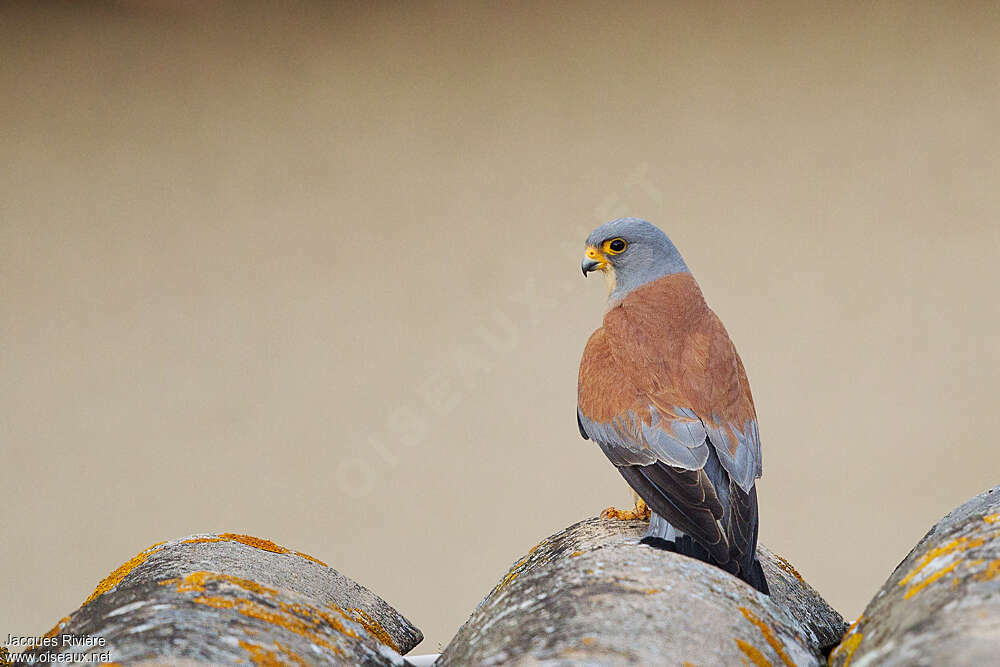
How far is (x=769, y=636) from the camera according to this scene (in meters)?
0.87

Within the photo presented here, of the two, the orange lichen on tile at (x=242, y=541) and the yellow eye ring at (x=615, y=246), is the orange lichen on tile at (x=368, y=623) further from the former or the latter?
the yellow eye ring at (x=615, y=246)

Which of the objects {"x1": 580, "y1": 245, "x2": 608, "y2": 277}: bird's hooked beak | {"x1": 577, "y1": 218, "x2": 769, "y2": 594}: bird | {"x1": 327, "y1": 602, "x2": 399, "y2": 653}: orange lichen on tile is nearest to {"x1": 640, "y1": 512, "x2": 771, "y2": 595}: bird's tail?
{"x1": 577, "y1": 218, "x2": 769, "y2": 594}: bird

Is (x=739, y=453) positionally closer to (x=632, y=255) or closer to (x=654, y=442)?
(x=654, y=442)

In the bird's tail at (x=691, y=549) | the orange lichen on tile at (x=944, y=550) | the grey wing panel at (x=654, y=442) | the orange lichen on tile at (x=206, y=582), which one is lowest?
the orange lichen on tile at (x=944, y=550)

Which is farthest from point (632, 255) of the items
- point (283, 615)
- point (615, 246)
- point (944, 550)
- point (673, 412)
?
point (283, 615)

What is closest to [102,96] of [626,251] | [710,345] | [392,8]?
[392,8]

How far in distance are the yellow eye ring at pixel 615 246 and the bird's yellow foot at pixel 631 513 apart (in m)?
0.42

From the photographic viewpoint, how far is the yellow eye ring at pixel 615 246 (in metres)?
1.47

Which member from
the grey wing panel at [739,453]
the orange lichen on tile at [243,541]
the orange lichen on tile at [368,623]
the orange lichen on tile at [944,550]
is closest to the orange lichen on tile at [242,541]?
the orange lichen on tile at [243,541]

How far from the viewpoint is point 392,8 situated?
3.43 m

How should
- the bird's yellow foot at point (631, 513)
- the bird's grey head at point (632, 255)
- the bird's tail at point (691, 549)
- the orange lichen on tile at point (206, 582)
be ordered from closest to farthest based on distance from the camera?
the orange lichen on tile at point (206, 582), the bird's tail at point (691, 549), the bird's yellow foot at point (631, 513), the bird's grey head at point (632, 255)

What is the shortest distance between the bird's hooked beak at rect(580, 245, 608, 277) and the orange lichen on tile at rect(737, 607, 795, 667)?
0.72m

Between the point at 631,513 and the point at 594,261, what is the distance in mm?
430

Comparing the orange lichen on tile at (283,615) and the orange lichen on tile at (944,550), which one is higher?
the orange lichen on tile at (283,615)
